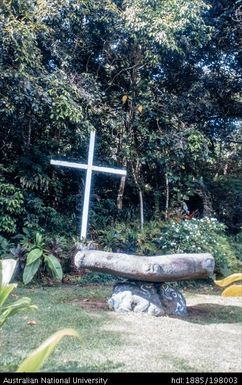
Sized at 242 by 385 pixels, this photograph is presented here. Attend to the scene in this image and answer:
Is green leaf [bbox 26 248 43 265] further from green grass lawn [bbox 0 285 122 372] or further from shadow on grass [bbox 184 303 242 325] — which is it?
shadow on grass [bbox 184 303 242 325]

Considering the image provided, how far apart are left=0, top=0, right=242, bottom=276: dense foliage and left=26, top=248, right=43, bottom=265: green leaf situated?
1.00 metres

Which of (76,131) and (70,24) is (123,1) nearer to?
(70,24)

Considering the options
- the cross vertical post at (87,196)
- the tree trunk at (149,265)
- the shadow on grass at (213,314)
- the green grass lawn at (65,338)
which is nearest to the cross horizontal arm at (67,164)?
the cross vertical post at (87,196)

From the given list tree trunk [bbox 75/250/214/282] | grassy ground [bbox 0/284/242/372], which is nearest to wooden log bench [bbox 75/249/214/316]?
tree trunk [bbox 75/250/214/282]

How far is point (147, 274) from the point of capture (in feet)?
11.6

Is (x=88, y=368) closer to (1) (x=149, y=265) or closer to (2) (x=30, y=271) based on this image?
(1) (x=149, y=265)

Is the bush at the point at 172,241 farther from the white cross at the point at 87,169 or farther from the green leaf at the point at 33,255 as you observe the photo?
the green leaf at the point at 33,255

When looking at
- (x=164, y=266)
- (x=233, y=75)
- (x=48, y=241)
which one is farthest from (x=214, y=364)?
(x=233, y=75)

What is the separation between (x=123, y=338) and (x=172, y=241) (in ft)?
11.8

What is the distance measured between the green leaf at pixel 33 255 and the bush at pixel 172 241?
135cm

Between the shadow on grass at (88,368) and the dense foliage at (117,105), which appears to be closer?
the shadow on grass at (88,368)

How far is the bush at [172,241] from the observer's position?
6277 mm

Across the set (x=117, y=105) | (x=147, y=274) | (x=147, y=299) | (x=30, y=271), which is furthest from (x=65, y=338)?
(x=117, y=105)

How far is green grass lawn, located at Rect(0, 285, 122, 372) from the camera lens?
2291mm
